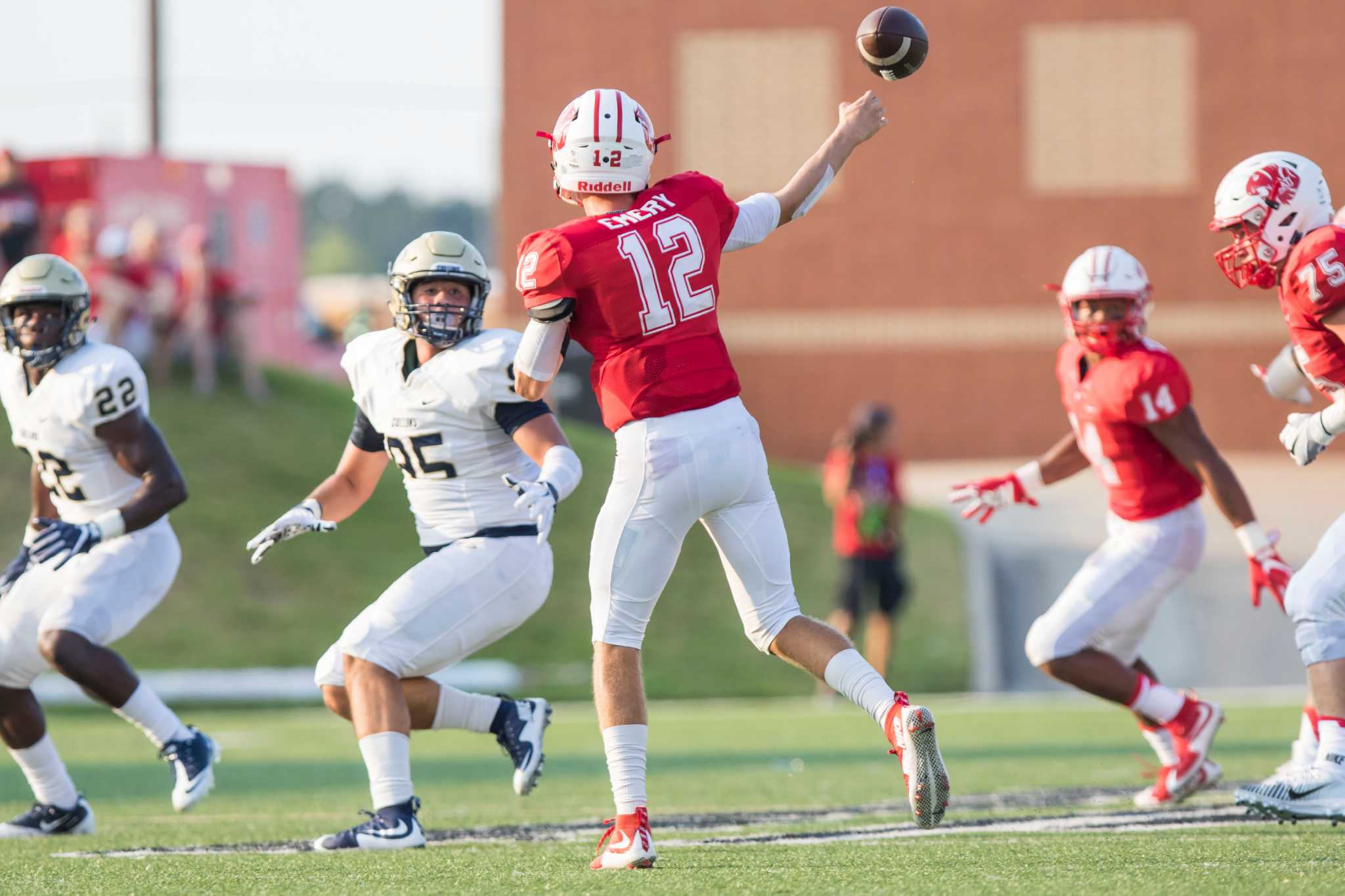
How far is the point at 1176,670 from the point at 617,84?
11.8 metres

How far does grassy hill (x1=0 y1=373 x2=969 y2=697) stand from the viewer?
546 inches

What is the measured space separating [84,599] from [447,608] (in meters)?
1.43

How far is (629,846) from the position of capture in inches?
184

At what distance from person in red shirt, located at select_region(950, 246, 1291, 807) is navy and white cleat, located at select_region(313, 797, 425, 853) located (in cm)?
224

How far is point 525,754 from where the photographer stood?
5770mm

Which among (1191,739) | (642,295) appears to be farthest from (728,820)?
(642,295)

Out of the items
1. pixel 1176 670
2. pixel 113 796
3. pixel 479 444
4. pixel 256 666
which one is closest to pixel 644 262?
pixel 479 444

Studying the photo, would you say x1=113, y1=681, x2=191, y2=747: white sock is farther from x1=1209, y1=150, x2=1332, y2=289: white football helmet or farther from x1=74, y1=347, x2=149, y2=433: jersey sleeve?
x1=1209, y1=150, x2=1332, y2=289: white football helmet

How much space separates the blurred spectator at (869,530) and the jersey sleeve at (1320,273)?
6807 millimetres

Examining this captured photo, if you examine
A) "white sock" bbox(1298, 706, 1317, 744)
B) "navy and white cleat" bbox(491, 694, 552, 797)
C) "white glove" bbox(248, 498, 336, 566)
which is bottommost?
"navy and white cleat" bbox(491, 694, 552, 797)

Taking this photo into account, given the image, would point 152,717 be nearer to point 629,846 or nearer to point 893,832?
point 629,846

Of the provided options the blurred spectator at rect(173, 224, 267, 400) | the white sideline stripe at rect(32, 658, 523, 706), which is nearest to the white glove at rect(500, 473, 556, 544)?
the white sideline stripe at rect(32, 658, 523, 706)

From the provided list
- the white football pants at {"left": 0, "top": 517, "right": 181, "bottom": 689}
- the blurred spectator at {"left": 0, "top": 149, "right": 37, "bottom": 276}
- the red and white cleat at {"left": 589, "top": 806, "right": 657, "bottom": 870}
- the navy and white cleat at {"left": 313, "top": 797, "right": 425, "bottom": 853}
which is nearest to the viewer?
the red and white cleat at {"left": 589, "top": 806, "right": 657, "bottom": 870}

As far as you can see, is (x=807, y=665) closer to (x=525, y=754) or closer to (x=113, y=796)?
(x=525, y=754)
